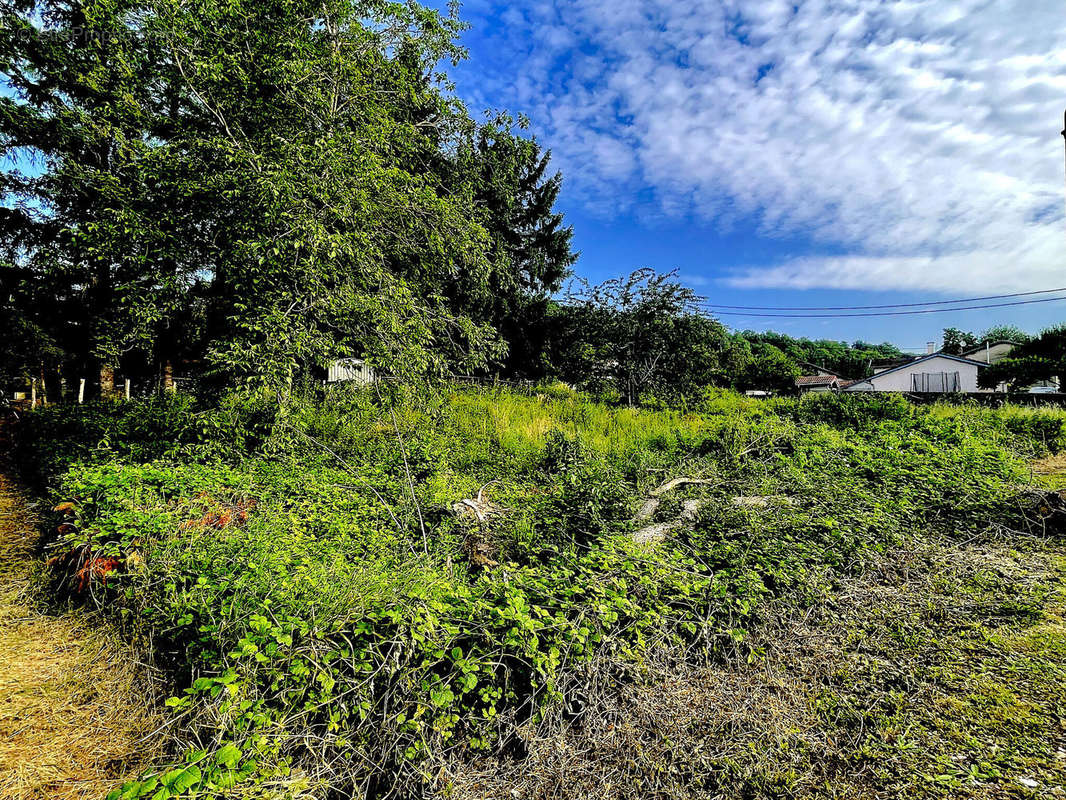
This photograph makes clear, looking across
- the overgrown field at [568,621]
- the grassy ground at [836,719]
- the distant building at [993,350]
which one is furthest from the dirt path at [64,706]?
the distant building at [993,350]

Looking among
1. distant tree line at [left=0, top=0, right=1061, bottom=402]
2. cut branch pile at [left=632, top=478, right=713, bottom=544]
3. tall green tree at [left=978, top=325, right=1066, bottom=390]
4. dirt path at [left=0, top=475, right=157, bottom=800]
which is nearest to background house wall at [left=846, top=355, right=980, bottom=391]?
tall green tree at [left=978, top=325, right=1066, bottom=390]

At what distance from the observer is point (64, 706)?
2373 mm

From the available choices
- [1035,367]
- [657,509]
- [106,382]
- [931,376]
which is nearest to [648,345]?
[657,509]

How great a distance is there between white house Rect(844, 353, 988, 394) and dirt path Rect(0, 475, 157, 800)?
4069 cm

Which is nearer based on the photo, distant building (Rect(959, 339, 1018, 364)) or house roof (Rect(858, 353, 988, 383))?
house roof (Rect(858, 353, 988, 383))

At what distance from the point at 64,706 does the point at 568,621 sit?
264cm

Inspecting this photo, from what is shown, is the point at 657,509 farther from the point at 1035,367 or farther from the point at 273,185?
the point at 1035,367

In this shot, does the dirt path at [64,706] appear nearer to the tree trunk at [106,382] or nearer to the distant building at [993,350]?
the tree trunk at [106,382]

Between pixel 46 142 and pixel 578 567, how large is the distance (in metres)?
15.6

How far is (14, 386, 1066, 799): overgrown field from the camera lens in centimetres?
192

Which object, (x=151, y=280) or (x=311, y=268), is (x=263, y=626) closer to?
(x=311, y=268)

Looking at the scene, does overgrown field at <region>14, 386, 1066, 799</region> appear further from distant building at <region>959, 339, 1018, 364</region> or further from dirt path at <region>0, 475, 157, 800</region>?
distant building at <region>959, 339, 1018, 364</region>

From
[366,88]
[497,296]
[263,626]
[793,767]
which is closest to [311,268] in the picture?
[366,88]

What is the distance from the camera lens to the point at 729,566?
3.25 metres
